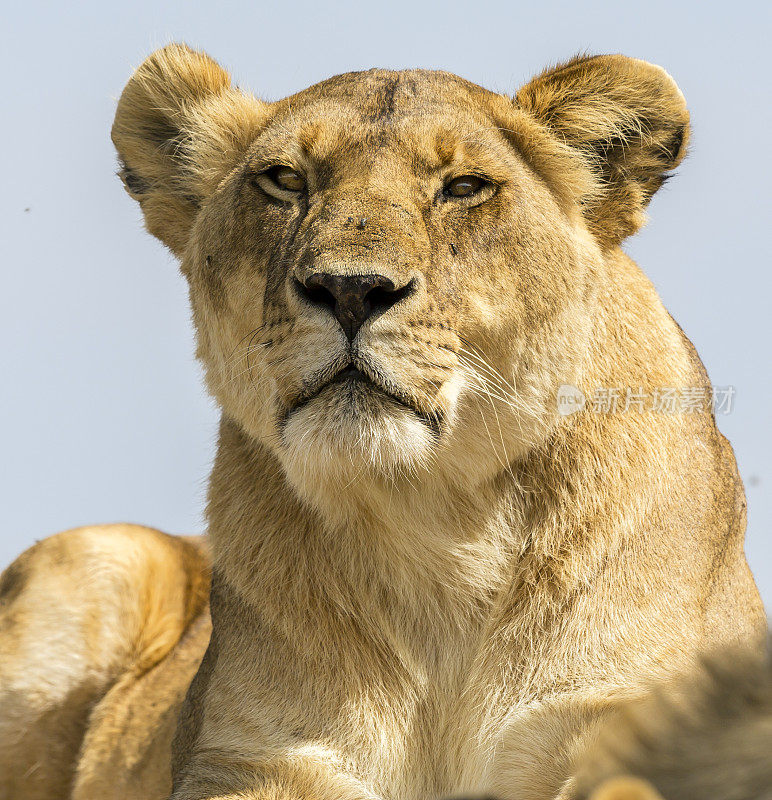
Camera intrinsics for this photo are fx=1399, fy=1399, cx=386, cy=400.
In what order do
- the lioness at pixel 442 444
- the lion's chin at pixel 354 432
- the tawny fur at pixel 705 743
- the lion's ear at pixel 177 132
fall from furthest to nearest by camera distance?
the lion's ear at pixel 177 132 < the lioness at pixel 442 444 < the lion's chin at pixel 354 432 < the tawny fur at pixel 705 743

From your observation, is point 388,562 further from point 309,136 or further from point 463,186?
point 309,136

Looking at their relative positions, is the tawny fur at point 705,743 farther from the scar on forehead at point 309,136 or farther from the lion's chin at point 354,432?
the scar on forehead at point 309,136

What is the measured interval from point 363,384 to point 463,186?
882 mm

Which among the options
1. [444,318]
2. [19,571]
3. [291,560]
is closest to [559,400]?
[444,318]

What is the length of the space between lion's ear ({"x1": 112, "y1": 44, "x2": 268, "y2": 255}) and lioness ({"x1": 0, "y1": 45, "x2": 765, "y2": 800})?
0.04m

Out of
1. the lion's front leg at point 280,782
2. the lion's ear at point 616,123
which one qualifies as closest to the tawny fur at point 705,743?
the lion's front leg at point 280,782

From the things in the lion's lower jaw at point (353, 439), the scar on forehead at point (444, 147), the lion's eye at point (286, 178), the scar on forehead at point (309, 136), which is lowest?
the lion's lower jaw at point (353, 439)

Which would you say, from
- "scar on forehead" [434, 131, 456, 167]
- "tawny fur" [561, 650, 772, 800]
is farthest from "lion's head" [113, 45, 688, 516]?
"tawny fur" [561, 650, 772, 800]

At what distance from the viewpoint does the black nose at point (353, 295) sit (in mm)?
3877

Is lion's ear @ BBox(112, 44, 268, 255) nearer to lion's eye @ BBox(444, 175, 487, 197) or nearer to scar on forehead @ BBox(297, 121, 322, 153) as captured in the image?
scar on forehead @ BBox(297, 121, 322, 153)

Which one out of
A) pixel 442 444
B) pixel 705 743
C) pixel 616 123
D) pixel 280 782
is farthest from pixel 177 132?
pixel 705 743

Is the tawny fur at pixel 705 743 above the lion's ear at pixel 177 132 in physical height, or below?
below

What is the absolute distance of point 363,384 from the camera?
396cm

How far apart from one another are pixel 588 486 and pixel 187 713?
1768 millimetres
